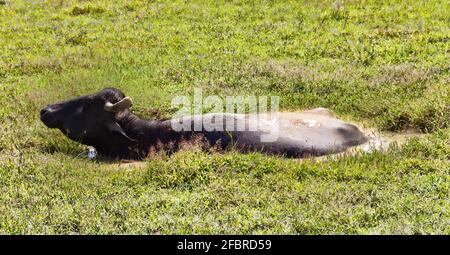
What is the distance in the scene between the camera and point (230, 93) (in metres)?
15.1

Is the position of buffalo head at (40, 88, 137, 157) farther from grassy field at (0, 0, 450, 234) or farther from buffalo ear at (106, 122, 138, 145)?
grassy field at (0, 0, 450, 234)

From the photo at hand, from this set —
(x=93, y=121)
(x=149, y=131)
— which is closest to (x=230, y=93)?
(x=149, y=131)

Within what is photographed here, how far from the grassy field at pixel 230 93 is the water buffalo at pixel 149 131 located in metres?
0.50

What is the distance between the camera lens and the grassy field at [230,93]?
8836 mm

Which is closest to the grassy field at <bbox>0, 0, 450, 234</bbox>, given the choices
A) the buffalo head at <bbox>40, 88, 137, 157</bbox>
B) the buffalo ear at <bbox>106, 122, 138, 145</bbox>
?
the buffalo head at <bbox>40, 88, 137, 157</bbox>

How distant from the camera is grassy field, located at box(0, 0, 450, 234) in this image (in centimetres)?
884

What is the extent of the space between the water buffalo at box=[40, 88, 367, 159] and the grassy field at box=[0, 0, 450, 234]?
1.64 ft

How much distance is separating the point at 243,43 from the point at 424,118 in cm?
803

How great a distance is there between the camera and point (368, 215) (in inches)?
338

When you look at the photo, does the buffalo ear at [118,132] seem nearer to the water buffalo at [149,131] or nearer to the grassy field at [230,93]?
the water buffalo at [149,131]

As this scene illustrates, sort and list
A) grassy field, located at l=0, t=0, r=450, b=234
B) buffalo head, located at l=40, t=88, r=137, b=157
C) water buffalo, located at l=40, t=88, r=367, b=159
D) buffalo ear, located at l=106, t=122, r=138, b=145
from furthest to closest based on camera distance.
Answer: buffalo head, located at l=40, t=88, r=137, b=157 → buffalo ear, located at l=106, t=122, r=138, b=145 → water buffalo, located at l=40, t=88, r=367, b=159 → grassy field, located at l=0, t=0, r=450, b=234

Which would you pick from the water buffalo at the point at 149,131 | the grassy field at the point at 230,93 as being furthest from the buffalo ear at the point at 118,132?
the grassy field at the point at 230,93
